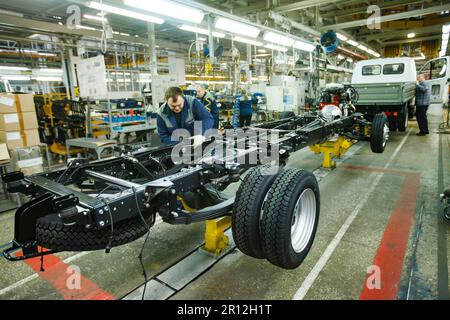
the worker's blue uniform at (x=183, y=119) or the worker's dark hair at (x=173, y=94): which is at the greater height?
the worker's dark hair at (x=173, y=94)

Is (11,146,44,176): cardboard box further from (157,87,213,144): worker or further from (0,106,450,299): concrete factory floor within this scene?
(157,87,213,144): worker

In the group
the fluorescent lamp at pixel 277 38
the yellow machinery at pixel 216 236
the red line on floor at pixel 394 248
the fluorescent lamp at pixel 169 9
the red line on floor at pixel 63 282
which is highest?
the fluorescent lamp at pixel 277 38

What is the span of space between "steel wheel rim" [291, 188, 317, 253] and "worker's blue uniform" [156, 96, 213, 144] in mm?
1612

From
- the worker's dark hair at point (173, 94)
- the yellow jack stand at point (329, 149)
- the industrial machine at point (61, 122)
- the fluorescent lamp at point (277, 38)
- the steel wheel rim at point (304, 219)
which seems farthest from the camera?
the fluorescent lamp at point (277, 38)

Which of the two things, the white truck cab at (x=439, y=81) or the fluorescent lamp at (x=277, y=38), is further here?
the white truck cab at (x=439, y=81)

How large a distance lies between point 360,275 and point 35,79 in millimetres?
16176

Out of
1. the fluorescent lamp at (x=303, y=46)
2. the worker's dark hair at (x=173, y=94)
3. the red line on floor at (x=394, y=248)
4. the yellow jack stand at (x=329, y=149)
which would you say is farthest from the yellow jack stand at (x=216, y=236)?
the fluorescent lamp at (x=303, y=46)

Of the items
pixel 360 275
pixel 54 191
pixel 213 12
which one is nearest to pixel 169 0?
pixel 213 12

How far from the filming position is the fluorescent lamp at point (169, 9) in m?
4.46

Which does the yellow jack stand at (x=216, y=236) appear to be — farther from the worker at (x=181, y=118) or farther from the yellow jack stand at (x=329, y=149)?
the yellow jack stand at (x=329, y=149)

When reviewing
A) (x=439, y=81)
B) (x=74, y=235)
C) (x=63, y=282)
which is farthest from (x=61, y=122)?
(x=439, y=81)

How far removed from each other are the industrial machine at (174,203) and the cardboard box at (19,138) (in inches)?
106

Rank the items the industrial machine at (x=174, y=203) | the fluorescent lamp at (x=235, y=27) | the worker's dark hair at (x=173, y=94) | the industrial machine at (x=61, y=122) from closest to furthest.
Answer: the industrial machine at (x=174, y=203) < the worker's dark hair at (x=173, y=94) < the fluorescent lamp at (x=235, y=27) < the industrial machine at (x=61, y=122)

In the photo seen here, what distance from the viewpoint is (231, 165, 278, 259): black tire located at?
2.15m
